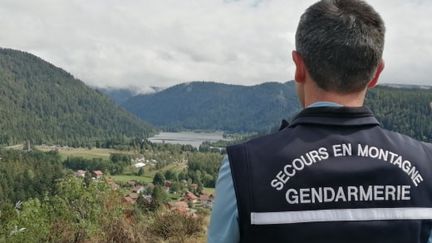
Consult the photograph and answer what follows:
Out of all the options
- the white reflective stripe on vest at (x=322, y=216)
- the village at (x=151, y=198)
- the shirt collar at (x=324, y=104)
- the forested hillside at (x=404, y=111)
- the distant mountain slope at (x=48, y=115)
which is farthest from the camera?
the distant mountain slope at (x=48, y=115)

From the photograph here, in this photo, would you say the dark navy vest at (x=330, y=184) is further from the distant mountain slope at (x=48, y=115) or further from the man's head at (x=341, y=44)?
the distant mountain slope at (x=48, y=115)

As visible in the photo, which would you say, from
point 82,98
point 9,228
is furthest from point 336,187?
point 82,98

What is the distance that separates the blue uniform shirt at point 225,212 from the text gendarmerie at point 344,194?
6.0 inches

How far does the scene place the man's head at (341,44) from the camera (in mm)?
1446

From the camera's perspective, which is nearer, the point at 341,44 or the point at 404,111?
the point at 341,44

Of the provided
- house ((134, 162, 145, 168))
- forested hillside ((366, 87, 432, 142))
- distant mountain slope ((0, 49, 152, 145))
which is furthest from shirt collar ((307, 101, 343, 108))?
distant mountain slope ((0, 49, 152, 145))

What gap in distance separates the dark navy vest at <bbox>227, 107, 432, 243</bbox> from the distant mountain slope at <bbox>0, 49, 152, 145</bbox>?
454 ft

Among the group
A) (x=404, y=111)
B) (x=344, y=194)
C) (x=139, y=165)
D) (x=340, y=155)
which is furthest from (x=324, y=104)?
(x=404, y=111)

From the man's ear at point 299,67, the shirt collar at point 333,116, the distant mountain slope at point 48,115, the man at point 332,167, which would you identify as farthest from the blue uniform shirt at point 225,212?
the distant mountain slope at point 48,115

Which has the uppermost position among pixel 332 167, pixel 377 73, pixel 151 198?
pixel 377 73

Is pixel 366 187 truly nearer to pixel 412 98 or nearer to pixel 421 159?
pixel 421 159

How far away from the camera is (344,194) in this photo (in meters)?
1.39

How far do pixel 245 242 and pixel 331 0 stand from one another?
29.3 inches

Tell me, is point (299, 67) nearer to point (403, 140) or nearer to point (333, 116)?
point (333, 116)
